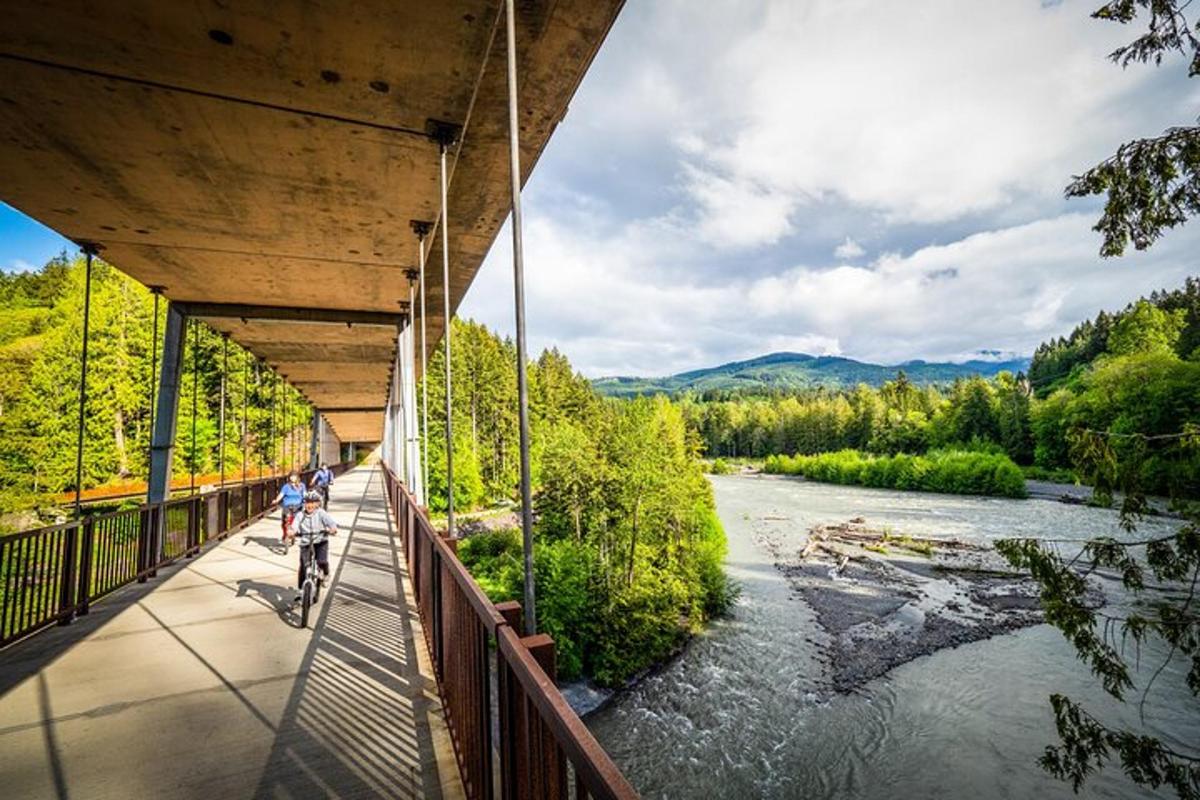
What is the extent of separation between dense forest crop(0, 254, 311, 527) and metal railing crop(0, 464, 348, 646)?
9024 millimetres

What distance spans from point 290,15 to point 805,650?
16388 millimetres

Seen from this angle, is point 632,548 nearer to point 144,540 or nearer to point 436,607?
point 144,540

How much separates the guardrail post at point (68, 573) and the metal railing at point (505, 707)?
3962 millimetres

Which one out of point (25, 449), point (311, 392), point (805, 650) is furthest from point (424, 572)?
point (25, 449)

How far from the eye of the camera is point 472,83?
3.82m

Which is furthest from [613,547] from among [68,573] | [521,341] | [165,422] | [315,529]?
[521,341]

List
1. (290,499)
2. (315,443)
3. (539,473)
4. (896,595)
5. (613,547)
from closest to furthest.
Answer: (290,499), (896,595), (613,547), (539,473), (315,443)

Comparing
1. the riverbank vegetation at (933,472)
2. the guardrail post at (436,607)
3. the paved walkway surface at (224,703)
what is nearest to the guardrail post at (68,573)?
the paved walkway surface at (224,703)

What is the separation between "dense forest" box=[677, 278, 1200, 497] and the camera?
2912cm

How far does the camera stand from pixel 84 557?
516 centimetres

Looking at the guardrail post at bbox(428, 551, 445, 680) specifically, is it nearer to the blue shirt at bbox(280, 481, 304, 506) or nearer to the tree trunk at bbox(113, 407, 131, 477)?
the blue shirt at bbox(280, 481, 304, 506)

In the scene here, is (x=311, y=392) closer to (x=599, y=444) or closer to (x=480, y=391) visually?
(x=599, y=444)

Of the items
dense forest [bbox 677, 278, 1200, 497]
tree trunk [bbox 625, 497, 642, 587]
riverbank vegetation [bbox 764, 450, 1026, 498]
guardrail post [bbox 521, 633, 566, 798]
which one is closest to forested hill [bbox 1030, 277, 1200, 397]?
dense forest [bbox 677, 278, 1200, 497]

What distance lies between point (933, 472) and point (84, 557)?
56095 millimetres
